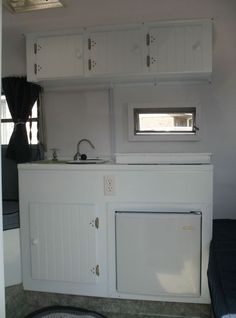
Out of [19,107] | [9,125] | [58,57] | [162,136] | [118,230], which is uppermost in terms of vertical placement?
[58,57]

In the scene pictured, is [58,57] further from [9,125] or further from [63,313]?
[63,313]

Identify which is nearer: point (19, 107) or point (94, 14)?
point (94, 14)

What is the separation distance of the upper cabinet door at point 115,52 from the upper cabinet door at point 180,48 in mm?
103

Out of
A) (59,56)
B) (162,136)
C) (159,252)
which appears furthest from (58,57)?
(159,252)

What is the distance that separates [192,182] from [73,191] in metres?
0.89

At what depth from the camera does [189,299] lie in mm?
2127

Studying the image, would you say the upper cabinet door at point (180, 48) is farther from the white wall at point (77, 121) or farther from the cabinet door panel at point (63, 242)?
the cabinet door panel at point (63, 242)

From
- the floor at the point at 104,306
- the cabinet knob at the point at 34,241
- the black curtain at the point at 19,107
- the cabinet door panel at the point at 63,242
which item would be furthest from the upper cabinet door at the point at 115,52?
the floor at the point at 104,306

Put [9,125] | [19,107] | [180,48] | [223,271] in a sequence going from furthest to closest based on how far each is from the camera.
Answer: [9,125], [19,107], [180,48], [223,271]

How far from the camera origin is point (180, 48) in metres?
2.44

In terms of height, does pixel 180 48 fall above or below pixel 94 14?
below

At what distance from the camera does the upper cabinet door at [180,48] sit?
2.41m

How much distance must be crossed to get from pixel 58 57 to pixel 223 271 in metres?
2.14

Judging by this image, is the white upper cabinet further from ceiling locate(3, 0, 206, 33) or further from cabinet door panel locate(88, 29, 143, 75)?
ceiling locate(3, 0, 206, 33)
